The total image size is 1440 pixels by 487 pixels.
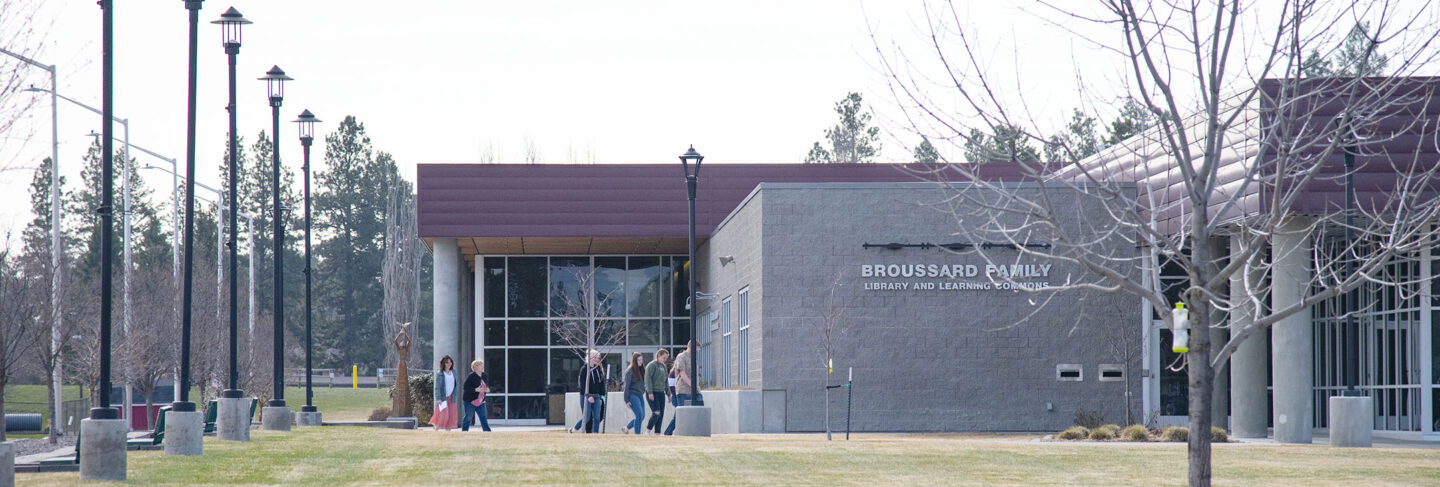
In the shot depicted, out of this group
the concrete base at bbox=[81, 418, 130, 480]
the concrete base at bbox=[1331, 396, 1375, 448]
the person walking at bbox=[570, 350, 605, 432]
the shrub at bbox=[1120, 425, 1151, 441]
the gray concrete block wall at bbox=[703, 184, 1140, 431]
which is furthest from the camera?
the gray concrete block wall at bbox=[703, 184, 1140, 431]

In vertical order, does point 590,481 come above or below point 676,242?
below

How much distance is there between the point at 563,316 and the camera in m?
44.5

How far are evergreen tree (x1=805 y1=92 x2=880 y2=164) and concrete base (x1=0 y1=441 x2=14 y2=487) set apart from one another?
226 feet

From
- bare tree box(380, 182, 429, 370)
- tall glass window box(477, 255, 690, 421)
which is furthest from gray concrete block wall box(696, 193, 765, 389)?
bare tree box(380, 182, 429, 370)

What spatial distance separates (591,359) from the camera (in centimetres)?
2398

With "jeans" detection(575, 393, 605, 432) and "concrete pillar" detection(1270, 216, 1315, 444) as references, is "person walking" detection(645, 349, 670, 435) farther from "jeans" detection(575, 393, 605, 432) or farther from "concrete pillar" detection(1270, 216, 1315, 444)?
"concrete pillar" detection(1270, 216, 1315, 444)

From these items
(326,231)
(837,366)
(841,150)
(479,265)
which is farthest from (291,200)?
(837,366)

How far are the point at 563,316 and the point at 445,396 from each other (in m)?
19.0

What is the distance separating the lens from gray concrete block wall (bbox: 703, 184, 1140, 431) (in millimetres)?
28266

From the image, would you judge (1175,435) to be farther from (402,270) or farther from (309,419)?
(402,270)

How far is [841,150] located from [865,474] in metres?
67.5

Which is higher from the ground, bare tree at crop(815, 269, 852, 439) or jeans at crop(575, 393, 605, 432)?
bare tree at crop(815, 269, 852, 439)

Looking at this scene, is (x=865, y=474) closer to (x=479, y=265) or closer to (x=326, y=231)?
(x=479, y=265)

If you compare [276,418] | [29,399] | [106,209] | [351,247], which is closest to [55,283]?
[276,418]
